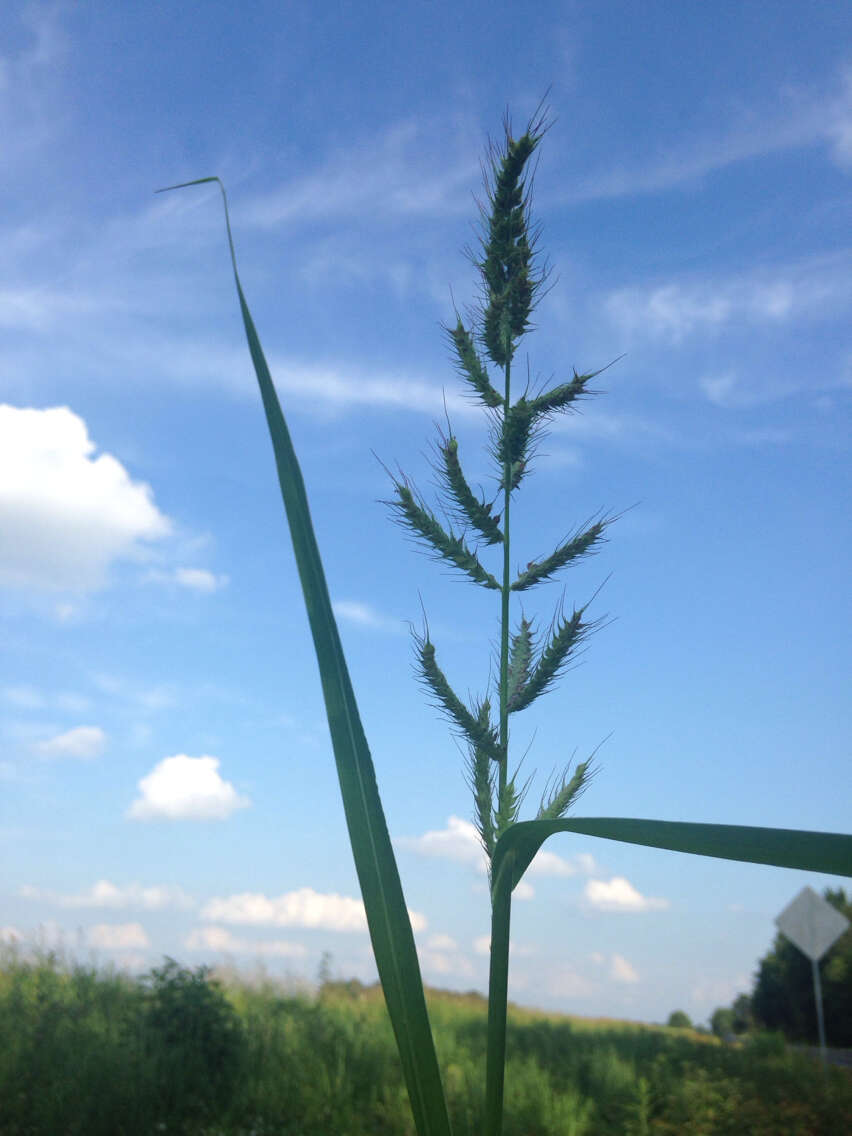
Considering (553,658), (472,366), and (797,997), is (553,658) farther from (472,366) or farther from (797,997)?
(797,997)

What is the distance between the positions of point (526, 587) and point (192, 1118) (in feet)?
18.5

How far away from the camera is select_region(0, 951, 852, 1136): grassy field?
5184 millimetres

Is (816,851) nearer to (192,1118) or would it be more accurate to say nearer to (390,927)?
(390,927)

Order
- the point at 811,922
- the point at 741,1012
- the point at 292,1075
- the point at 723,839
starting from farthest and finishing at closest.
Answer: the point at 741,1012 < the point at 811,922 < the point at 292,1075 < the point at 723,839

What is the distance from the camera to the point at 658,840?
0.74 metres

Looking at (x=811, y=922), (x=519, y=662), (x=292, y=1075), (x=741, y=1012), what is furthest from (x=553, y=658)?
(x=741, y=1012)

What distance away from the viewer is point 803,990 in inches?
605

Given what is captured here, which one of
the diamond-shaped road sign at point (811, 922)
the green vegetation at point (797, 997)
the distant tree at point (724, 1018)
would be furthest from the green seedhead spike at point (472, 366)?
the distant tree at point (724, 1018)

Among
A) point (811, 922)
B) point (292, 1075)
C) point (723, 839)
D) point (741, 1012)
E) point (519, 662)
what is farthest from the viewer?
point (741, 1012)

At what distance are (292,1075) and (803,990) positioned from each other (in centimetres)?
1272

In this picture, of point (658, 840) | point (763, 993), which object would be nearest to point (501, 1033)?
point (658, 840)

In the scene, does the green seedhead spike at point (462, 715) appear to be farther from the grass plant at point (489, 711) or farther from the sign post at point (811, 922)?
the sign post at point (811, 922)

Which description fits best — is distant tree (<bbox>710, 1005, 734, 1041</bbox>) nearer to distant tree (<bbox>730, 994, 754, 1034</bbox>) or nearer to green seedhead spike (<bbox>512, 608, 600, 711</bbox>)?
distant tree (<bbox>730, 994, 754, 1034</bbox>)

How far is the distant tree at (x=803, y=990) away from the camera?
44.5 feet
